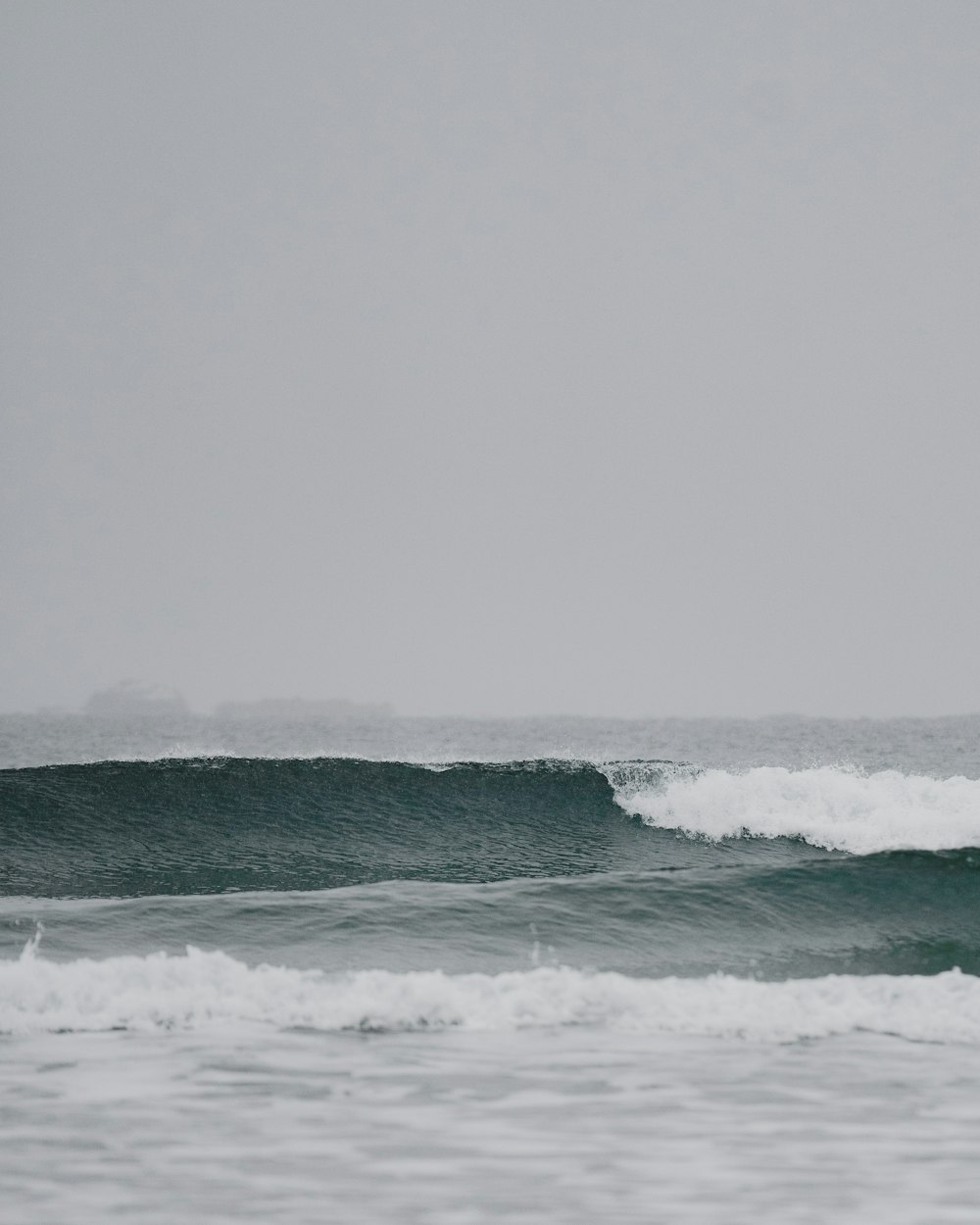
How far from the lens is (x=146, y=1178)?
489 cm

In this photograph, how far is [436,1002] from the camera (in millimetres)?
7645

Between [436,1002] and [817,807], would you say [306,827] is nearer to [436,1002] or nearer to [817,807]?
[817,807]

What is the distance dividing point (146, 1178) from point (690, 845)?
39.9 ft

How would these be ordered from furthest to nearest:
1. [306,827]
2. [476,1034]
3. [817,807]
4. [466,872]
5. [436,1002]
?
[817,807], [306,827], [466,872], [436,1002], [476,1034]

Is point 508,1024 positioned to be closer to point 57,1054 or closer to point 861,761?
point 57,1054

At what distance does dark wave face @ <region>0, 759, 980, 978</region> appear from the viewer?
9.38 metres

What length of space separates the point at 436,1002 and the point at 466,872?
649 cm

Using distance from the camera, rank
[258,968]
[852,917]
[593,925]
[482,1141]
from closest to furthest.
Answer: [482,1141]
[258,968]
[593,925]
[852,917]

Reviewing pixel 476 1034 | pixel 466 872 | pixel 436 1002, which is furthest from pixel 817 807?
pixel 476 1034

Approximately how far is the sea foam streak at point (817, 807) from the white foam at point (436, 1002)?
27.1 feet

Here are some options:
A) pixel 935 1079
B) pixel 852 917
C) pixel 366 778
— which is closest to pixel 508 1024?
pixel 935 1079

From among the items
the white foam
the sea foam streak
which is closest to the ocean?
the white foam

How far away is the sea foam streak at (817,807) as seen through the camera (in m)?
16.4

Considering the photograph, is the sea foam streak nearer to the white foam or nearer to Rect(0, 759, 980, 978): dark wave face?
Rect(0, 759, 980, 978): dark wave face
